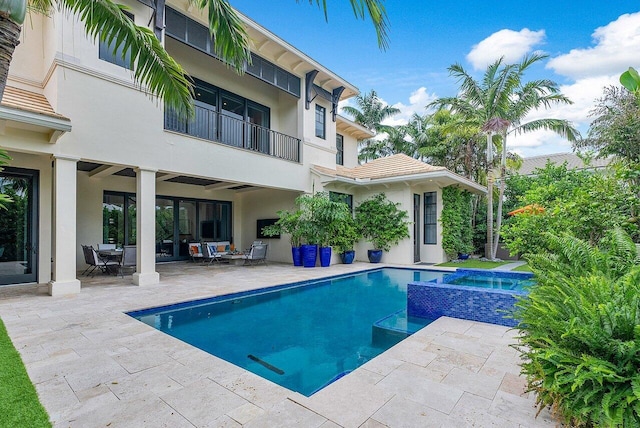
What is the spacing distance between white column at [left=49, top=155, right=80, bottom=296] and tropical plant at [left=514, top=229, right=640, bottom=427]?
8949 mm

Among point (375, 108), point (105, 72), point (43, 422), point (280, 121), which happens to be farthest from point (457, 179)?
point (375, 108)

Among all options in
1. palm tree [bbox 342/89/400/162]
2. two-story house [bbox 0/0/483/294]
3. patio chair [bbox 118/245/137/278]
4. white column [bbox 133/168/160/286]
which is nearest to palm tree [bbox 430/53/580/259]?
two-story house [bbox 0/0/483/294]

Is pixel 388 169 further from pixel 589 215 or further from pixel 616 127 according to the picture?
pixel 589 215

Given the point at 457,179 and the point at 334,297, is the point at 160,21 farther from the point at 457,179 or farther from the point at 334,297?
the point at 457,179

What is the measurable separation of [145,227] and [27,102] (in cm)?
368

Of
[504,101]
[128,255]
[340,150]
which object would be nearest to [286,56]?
[340,150]

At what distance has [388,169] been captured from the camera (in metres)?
15.0

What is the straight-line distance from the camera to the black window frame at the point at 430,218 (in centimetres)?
1530

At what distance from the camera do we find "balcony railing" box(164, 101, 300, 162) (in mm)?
10562

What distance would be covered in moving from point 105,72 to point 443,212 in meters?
13.5

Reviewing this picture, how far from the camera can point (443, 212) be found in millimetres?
15242

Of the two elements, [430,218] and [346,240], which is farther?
[430,218]

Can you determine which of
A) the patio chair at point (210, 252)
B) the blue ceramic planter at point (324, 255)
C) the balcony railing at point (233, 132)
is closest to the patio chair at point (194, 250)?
the patio chair at point (210, 252)

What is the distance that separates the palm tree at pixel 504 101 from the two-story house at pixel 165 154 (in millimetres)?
3144
